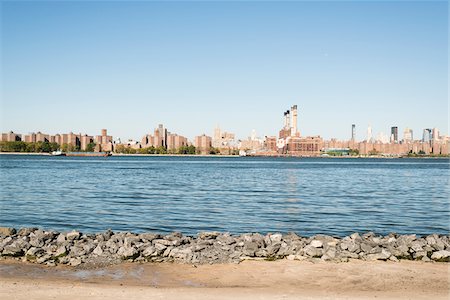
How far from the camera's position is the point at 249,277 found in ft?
46.7

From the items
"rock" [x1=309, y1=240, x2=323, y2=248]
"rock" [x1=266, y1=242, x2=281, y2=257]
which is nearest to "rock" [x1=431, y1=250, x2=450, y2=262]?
"rock" [x1=309, y1=240, x2=323, y2=248]

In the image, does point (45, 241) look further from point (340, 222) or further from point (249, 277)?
point (340, 222)

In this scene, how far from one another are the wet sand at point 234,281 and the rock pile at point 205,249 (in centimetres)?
57

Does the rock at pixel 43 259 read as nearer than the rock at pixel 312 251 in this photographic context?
Yes

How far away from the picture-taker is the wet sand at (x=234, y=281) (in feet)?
39.8

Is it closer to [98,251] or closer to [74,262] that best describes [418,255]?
[98,251]

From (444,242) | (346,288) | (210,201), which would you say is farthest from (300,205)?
(346,288)

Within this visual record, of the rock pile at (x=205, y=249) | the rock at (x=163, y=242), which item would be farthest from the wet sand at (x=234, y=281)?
the rock at (x=163, y=242)

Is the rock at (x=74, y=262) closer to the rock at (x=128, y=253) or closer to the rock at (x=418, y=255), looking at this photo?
the rock at (x=128, y=253)

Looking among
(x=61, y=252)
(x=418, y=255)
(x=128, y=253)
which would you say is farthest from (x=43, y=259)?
(x=418, y=255)

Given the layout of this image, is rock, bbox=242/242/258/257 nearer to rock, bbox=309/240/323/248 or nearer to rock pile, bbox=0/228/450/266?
rock pile, bbox=0/228/450/266

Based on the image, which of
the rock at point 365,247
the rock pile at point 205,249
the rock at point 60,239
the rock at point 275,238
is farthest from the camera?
the rock at point 60,239

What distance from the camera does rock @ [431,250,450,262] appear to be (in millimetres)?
16391

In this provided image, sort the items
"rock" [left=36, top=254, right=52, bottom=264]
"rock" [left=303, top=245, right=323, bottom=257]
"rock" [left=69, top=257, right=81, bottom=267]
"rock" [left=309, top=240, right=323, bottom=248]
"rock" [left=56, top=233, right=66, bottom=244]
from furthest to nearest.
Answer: "rock" [left=56, top=233, right=66, bottom=244], "rock" [left=309, top=240, right=323, bottom=248], "rock" [left=303, top=245, right=323, bottom=257], "rock" [left=36, top=254, right=52, bottom=264], "rock" [left=69, top=257, right=81, bottom=267]
